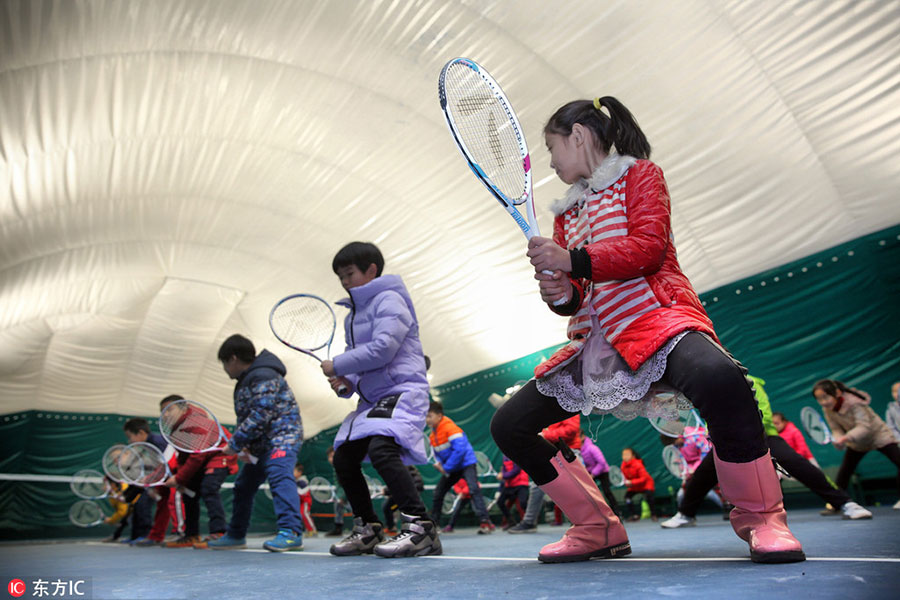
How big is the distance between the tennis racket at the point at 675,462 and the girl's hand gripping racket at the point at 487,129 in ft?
18.9

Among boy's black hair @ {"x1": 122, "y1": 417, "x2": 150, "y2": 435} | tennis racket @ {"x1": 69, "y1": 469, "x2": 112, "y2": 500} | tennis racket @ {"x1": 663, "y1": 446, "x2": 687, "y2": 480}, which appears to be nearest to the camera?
tennis racket @ {"x1": 663, "y1": 446, "x2": 687, "y2": 480}

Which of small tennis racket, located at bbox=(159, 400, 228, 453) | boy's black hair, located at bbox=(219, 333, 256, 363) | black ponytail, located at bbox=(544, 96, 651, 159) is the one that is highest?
black ponytail, located at bbox=(544, 96, 651, 159)

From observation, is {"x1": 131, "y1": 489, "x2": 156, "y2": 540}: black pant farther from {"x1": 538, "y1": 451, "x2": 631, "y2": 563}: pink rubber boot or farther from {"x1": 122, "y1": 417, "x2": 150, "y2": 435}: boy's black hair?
{"x1": 538, "y1": 451, "x2": 631, "y2": 563}: pink rubber boot

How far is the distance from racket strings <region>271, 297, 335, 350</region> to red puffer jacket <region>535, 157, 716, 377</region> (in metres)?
2.81

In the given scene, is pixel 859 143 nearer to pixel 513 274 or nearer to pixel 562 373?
pixel 513 274

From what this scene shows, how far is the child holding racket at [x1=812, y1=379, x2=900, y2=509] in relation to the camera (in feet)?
18.6

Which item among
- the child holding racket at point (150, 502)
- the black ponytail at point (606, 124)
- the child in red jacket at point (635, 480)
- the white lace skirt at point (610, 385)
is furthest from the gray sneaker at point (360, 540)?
the child in red jacket at point (635, 480)

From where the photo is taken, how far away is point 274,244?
11.5 m

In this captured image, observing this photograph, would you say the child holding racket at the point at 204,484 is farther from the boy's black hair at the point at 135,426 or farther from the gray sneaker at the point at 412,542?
the gray sneaker at the point at 412,542

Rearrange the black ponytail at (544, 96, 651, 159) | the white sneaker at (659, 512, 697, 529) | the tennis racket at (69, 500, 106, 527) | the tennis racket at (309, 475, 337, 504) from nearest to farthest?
the black ponytail at (544, 96, 651, 159) < the white sneaker at (659, 512, 697, 529) < the tennis racket at (309, 475, 337, 504) < the tennis racket at (69, 500, 106, 527)

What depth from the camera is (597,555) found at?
224 cm

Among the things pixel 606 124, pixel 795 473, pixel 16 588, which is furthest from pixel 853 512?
pixel 16 588

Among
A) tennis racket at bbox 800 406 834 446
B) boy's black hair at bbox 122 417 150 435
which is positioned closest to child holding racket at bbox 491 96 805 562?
tennis racket at bbox 800 406 834 446

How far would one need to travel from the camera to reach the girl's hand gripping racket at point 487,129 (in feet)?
7.43
